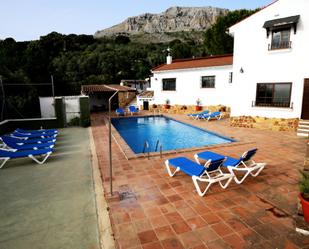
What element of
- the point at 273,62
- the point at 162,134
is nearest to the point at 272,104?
the point at 273,62

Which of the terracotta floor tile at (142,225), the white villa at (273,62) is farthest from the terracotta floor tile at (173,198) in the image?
the white villa at (273,62)

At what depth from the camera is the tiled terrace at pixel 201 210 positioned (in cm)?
340

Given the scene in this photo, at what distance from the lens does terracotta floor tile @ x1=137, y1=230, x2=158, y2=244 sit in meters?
3.43

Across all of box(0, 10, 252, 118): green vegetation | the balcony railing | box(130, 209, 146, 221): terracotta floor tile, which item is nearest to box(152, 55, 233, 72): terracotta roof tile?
the balcony railing

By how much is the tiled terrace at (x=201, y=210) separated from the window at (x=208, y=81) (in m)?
12.0

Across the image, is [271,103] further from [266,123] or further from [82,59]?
[82,59]

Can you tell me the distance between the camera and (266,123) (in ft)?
40.0

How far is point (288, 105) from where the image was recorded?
11.4 m

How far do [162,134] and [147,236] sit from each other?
9.74 m

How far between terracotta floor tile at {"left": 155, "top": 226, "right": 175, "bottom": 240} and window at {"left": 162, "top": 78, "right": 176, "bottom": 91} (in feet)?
57.3

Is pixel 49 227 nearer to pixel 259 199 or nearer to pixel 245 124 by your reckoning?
pixel 259 199

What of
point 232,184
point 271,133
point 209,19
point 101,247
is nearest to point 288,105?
point 271,133

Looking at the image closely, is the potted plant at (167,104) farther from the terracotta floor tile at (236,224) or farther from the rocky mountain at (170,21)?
the rocky mountain at (170,21)

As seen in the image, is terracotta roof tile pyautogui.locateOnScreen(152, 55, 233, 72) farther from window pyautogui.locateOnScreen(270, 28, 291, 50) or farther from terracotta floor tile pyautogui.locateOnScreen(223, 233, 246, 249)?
terracotta floor tile pyautogui.locateOnScreen(223, 233, 246, 249)
